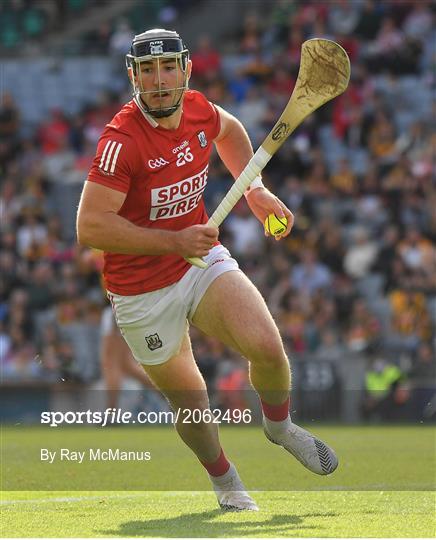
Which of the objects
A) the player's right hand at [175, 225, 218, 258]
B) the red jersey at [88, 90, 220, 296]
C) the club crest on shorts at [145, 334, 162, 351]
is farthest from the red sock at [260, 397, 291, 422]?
the player's right hand at [175, 225, 218, 258]

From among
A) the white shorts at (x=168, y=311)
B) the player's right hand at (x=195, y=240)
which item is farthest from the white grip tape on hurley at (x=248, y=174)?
the player's right hand at (x=195, y=240)

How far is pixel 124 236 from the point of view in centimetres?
675

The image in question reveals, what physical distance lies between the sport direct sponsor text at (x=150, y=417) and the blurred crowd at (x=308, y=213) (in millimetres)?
2604

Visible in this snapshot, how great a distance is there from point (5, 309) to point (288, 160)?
435 cm

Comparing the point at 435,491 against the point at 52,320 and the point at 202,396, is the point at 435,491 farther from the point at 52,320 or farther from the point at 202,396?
the point at 52,320

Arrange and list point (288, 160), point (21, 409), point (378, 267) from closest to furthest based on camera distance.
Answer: point (21, 409) → point (378, 267) → point (288, 160)

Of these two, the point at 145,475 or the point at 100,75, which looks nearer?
the point at 145,475

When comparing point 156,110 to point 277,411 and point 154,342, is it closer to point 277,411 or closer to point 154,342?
point 154,342

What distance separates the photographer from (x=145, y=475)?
913 centimetres

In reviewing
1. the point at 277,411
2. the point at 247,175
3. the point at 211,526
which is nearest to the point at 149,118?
the point at 247,175

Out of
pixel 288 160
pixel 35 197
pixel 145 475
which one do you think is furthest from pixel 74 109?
pixel 145 475

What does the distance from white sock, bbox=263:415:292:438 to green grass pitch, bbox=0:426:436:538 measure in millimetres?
389

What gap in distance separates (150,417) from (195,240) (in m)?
6.34

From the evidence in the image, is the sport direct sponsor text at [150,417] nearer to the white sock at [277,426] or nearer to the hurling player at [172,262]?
the hurling player at [172,262]
